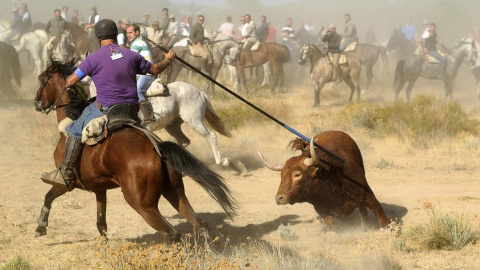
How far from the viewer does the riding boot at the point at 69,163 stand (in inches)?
277

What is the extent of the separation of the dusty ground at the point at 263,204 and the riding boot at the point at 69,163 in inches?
30.9

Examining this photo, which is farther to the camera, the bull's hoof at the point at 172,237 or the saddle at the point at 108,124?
the saddle at the point at 108,124

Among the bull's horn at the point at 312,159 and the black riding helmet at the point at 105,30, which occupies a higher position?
the black riding helmet at the point at 105,30

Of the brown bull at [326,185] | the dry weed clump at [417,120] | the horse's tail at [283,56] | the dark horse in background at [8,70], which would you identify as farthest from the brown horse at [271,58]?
the brown bull at [326,185]

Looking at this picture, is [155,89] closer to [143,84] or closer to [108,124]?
[143,84]

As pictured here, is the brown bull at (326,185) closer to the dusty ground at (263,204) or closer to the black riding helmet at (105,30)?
the dusty ground at (263,204)

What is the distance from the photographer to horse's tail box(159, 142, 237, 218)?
6.67 m

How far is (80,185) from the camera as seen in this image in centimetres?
734

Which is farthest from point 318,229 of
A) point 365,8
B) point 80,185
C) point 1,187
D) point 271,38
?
point 365,8

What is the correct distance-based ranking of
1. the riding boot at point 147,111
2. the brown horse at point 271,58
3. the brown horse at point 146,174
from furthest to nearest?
1. the brown horse at point 271,58
2. the riding boot at point 147,111
3. the brown horse at point 146,174

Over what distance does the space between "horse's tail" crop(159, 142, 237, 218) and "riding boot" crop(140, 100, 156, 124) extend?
4.25m

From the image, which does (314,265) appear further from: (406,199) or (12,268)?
(406,199)

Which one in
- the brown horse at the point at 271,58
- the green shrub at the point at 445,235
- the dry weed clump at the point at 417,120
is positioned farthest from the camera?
the brown horse at the point at 271,58

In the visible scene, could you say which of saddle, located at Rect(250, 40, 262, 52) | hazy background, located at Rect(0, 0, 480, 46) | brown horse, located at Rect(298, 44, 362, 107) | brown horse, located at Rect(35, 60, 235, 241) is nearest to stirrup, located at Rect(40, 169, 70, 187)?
brown horse, located at Rect(35, 60, 235, 241)
